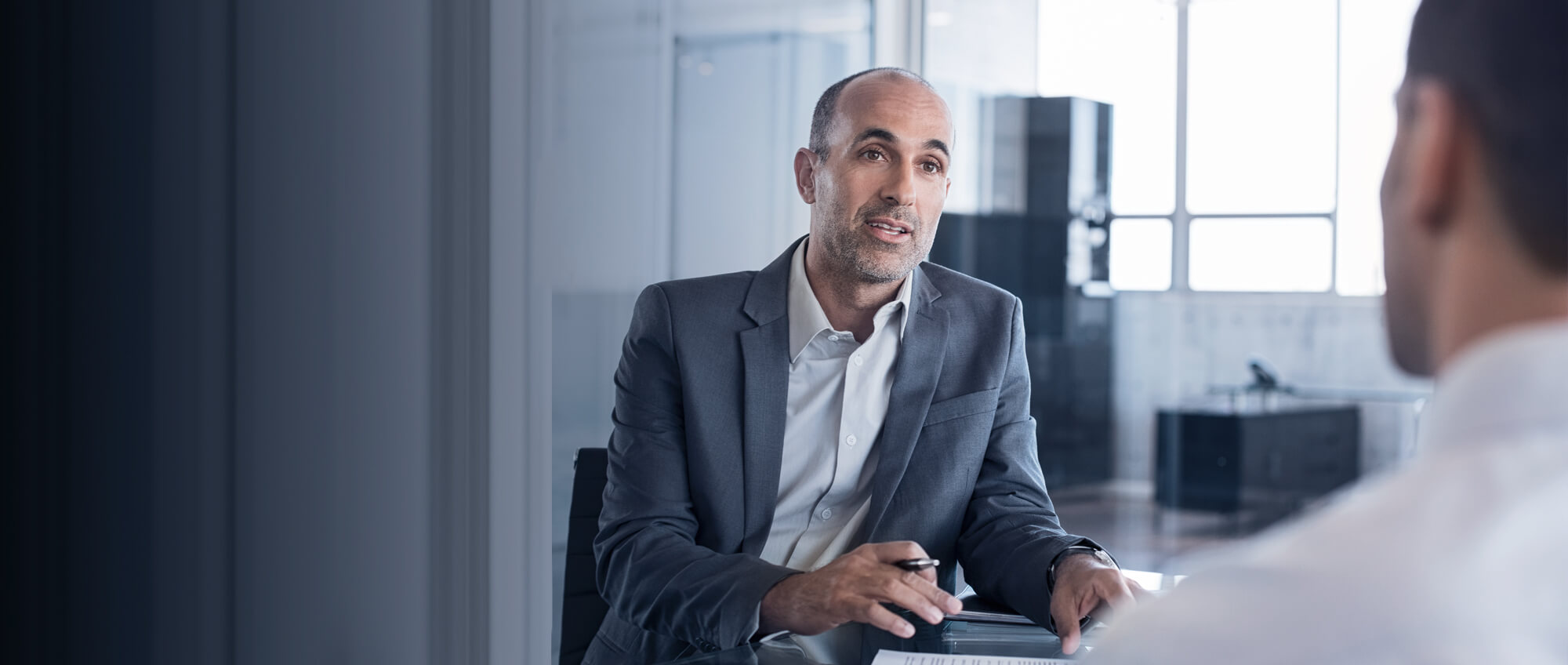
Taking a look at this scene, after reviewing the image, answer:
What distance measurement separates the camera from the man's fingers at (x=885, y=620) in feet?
4.69

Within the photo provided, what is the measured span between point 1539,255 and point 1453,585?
171mm

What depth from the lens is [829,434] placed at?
1.95 meters

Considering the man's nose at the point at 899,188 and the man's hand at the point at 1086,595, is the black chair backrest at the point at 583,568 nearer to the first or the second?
the man's nose at the point at 899,188

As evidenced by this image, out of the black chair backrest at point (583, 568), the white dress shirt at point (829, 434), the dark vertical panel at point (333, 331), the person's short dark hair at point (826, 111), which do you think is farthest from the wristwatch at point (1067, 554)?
the dark vertical panel at point (333, 331)

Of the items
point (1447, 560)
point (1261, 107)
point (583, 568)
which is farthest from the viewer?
point (1261, 107)

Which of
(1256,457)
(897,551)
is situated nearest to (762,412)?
(897,551)

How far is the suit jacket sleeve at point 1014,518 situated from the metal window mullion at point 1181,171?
2.51 meters

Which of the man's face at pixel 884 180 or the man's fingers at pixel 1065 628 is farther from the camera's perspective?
the man's face at pixel 884 180

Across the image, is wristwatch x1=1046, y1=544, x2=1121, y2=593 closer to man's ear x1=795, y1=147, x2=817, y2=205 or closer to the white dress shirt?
the white dress shirt

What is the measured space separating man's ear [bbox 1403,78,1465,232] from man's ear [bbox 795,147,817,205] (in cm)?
160

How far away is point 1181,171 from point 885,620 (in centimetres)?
339

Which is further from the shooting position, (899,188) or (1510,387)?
(899,188)

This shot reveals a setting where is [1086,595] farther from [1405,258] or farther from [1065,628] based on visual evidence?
[1405,258]

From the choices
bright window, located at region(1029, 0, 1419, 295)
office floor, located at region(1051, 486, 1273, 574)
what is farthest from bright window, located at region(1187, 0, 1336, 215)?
office floor, located at region(1051, 486, 1273, 574)
